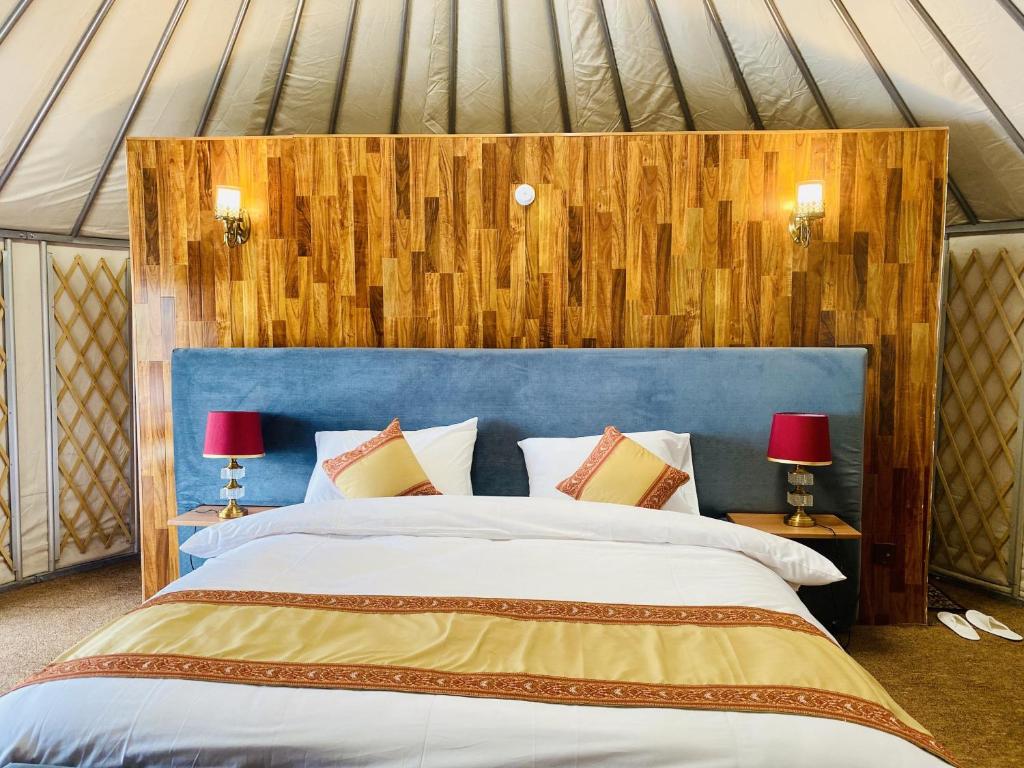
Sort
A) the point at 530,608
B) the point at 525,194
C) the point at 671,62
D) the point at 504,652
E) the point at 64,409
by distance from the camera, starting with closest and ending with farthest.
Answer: the point at 504,652 → the point at 530,608 → the point at 525,194 → the point at 671,62 → the point at 64,409

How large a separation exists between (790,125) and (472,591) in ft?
9.76

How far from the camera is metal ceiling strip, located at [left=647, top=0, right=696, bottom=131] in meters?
3.25

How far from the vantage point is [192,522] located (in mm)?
3150

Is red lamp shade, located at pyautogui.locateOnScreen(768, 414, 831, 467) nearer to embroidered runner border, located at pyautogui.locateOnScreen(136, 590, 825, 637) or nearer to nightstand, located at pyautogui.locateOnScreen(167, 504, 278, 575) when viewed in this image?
embroidered runner border, located at pyautogui.locateOnScreen(136, 590, 825, 637)

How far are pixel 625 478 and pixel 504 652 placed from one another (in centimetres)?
133

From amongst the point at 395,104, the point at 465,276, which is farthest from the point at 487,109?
the point at 465,276

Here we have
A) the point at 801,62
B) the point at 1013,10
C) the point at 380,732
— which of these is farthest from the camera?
the point at 801,62

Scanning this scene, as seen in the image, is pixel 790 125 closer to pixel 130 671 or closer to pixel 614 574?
pixel 614 574

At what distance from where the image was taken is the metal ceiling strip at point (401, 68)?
3.33m

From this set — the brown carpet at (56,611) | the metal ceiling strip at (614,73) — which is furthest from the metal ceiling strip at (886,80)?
the brown carpet at (56,611)

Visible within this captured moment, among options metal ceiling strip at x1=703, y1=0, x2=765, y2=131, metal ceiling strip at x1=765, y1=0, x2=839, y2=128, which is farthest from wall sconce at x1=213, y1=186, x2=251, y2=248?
metal ceiling strip at x1=765, y1=0, x2=839, y2=128

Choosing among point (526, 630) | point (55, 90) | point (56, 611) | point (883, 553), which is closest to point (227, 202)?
point (55, 90)

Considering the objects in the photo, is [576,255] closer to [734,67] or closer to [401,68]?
[734,67]

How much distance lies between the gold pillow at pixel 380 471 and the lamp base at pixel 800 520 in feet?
4.77
